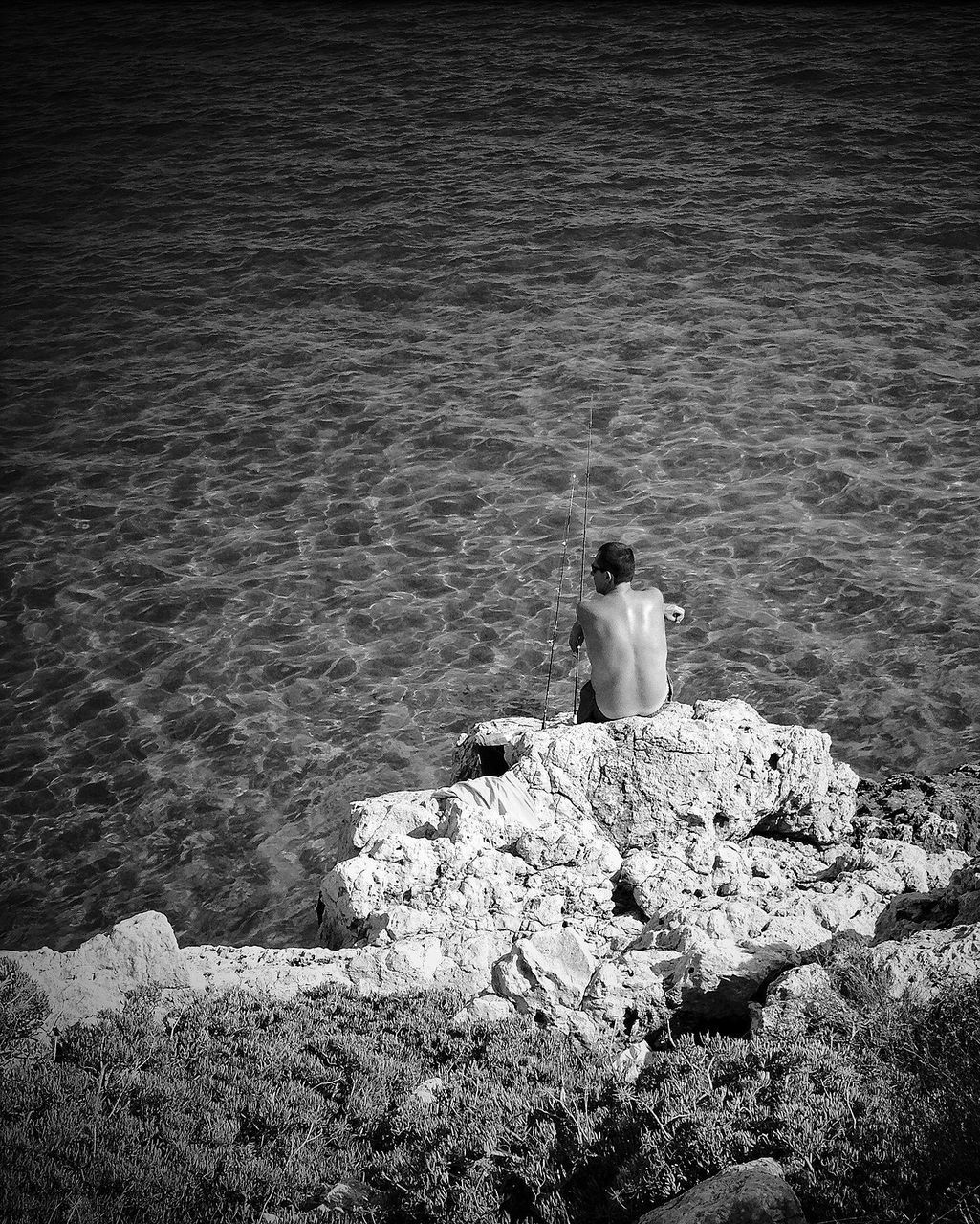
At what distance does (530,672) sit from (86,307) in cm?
1022

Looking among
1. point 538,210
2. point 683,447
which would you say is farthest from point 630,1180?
point 538,210

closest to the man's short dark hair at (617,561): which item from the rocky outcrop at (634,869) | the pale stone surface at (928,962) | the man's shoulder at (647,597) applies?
the man's shoulder at (647,597)

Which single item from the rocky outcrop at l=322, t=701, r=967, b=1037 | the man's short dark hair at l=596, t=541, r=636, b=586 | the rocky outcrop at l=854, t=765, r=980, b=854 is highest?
the man's short dark hair at l=596, t=541, r=636, b=586

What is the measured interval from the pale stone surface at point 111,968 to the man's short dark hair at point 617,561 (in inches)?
137

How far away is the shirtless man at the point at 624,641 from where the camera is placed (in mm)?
6949

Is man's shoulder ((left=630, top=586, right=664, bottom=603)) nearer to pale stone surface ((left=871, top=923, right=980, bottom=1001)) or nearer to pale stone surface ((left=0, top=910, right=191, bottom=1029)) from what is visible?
pale stone surface ((left=871, top=923, right=980, bottom=1001))

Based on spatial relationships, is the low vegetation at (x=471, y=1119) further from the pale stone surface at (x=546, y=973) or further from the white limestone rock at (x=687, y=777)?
the white limestone rock at (x=687, y=777)

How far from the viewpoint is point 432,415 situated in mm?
13227

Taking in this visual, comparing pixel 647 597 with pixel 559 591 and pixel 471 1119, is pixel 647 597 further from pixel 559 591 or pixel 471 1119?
pixel 471 1119

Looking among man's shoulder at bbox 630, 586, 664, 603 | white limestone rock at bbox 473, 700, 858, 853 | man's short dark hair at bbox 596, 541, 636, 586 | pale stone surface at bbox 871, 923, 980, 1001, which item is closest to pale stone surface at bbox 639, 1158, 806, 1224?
pale stone surface at bbox 871, 923, 980, 1001

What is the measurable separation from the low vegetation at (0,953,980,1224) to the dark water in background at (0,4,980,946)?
2.58m

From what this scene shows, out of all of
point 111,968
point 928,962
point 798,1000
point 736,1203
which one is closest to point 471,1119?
point 736,1203

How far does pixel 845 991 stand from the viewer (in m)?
4.67

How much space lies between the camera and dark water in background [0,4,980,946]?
891 centimetres
